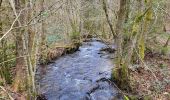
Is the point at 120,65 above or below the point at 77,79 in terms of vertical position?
above

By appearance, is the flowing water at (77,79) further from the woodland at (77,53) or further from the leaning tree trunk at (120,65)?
the leaning tree trunk at (120,65)

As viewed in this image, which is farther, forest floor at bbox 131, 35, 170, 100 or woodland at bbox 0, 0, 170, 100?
forest floor at bbox 131, 35, 170, 100

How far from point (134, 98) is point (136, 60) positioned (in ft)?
16.0

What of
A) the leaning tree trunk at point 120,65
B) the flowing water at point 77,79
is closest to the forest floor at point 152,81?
the leaning tree trunk at point 120,65

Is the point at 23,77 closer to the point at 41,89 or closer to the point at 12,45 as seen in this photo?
the point at 41,89

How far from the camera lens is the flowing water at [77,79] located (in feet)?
41.9

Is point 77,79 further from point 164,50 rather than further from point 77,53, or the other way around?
point 77,53

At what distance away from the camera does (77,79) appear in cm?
1505

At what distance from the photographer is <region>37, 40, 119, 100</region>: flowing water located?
12.8 metres

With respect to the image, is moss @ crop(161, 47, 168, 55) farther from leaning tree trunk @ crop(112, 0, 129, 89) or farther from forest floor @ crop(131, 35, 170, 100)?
leaning tree trunk @ crop(112, 0, 129, 89)

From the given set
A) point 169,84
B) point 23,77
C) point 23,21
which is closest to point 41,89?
point 23,77

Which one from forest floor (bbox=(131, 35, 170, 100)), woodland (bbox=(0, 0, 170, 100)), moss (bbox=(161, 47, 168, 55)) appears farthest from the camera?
moss (bbox=(161, 47, 168, 55))

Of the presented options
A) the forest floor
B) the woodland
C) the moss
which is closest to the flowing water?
the woodland

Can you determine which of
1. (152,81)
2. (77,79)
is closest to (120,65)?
(152,81)
